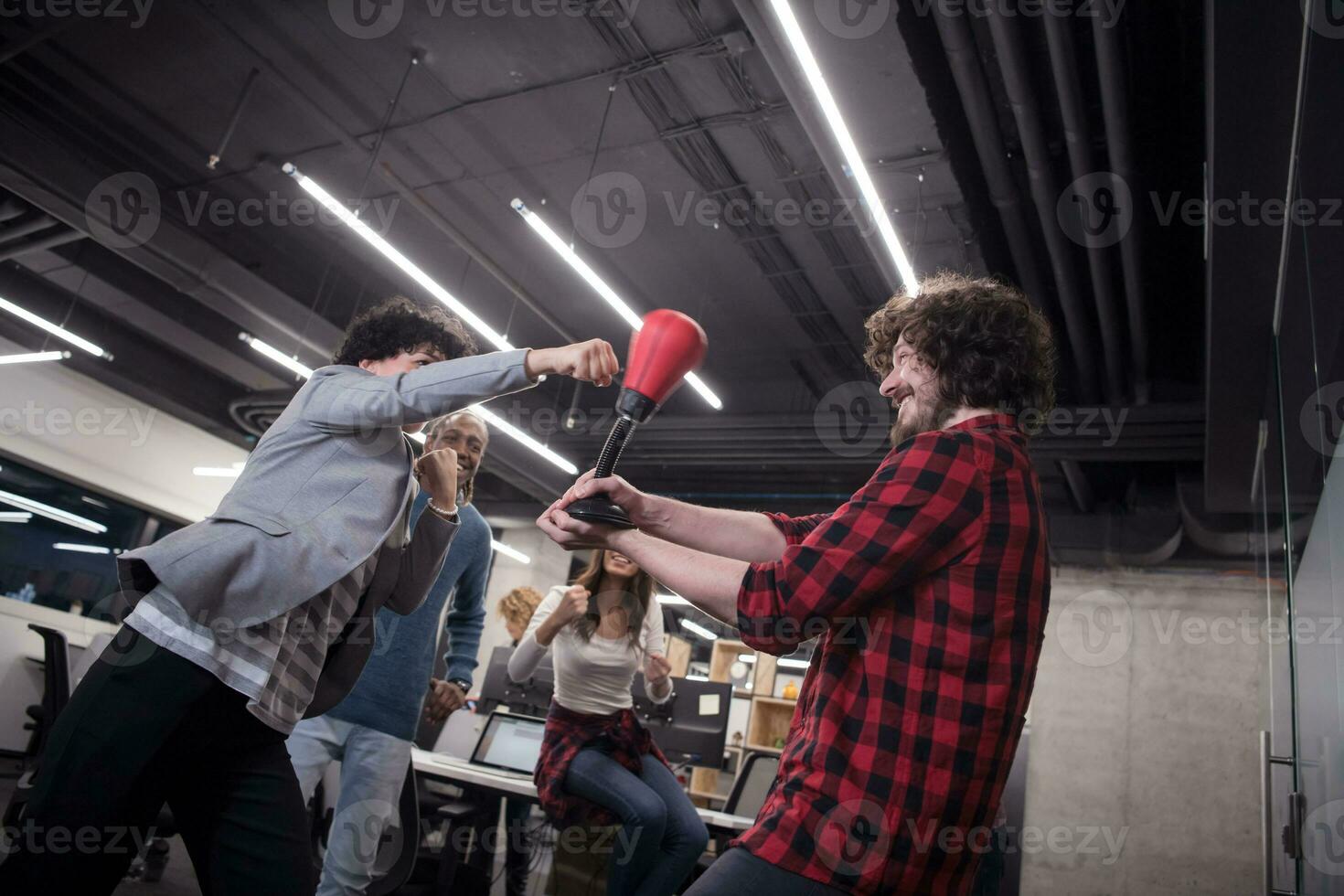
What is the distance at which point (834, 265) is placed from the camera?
20.9ft

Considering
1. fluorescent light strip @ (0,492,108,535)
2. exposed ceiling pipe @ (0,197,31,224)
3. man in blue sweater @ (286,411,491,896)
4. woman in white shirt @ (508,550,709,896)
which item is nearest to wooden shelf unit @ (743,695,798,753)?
woman in white shirt @ (508,550,709,896)

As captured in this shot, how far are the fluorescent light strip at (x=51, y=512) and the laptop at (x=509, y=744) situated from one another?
688 cm

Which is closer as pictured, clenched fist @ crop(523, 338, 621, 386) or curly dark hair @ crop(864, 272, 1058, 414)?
curly dark hair @ crop(864, 272, 1058, 414)

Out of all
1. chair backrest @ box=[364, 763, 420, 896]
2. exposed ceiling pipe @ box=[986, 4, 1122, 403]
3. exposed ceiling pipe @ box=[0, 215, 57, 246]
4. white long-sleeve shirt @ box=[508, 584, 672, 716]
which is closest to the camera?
chair backrest @ box=[364, 763, 420, 896]

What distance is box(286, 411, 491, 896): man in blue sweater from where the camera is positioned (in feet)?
7.84

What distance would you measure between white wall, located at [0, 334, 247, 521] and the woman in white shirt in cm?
741

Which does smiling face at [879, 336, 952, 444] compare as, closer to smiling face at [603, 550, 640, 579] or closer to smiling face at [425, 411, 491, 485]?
smiling face at [425, 411, 491, 485]

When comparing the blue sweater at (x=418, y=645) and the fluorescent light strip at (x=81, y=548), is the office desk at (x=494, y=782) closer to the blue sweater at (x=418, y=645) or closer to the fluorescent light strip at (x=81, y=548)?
the blue sweater at (x=418, y=645)

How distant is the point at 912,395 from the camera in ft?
4.43

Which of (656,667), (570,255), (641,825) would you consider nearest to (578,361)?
(641,825)

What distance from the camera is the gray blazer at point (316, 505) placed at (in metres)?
1.33

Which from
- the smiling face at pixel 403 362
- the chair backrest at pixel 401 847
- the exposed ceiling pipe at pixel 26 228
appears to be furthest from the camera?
the exposed ceiling pipe at pixel 26 228

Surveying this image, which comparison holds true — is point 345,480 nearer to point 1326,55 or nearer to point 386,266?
point 1326,55

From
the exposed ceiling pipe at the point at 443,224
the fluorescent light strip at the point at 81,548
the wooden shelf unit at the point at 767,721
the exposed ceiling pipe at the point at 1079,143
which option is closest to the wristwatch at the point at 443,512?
the exposed ceiling pipe at the point at 1079,143
